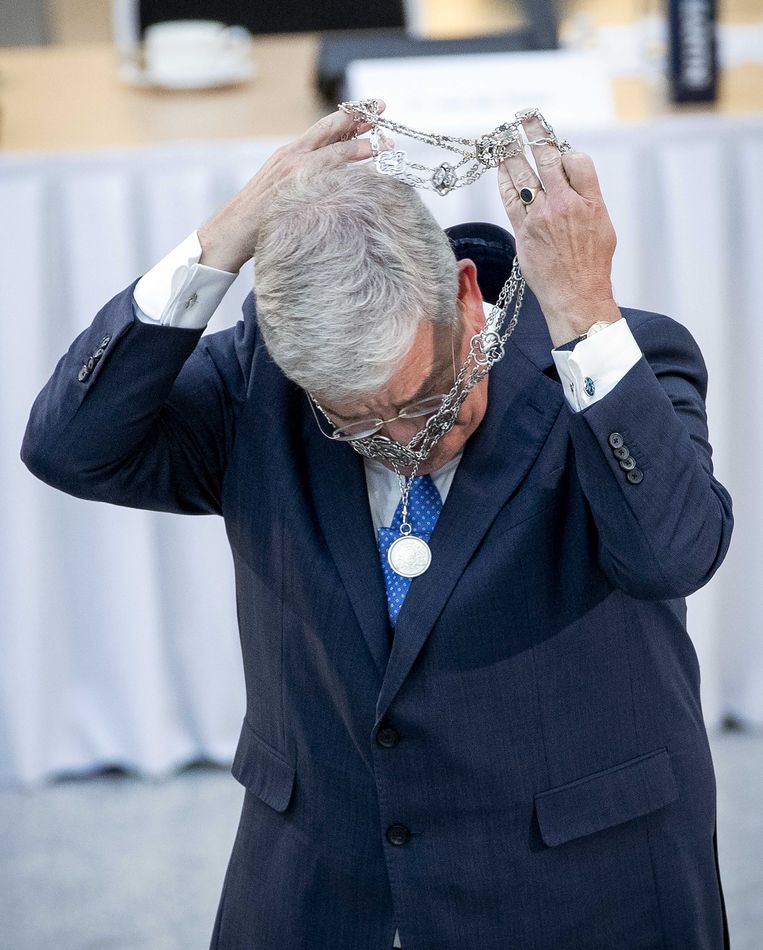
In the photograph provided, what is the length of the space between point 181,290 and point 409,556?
33cm

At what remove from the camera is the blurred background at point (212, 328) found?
8.44ft

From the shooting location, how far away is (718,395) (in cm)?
270

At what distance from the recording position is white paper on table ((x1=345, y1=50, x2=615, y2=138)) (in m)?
2.53

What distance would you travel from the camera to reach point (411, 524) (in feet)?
4.15

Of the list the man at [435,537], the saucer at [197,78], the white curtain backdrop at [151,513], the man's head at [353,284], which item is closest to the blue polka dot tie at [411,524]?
the man at [435,537]

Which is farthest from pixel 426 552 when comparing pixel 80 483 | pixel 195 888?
pixel 195 888

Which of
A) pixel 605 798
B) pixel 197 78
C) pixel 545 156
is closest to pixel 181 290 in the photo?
pixel 545 156

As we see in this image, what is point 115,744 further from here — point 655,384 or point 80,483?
point 655,384

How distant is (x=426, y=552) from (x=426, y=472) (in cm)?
9

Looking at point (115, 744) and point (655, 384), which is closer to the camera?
point (655, 384)

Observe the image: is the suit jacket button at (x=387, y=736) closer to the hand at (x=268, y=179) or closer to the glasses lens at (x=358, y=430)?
the glasses lens at (x=358, y=430)

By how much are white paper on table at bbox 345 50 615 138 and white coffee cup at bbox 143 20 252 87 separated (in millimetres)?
537

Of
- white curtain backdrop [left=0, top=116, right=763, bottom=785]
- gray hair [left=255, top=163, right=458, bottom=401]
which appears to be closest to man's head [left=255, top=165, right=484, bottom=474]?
gray hair [left=255, top=163, right=458, bottom=401]

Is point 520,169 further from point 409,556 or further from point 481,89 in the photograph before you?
point 481,89
